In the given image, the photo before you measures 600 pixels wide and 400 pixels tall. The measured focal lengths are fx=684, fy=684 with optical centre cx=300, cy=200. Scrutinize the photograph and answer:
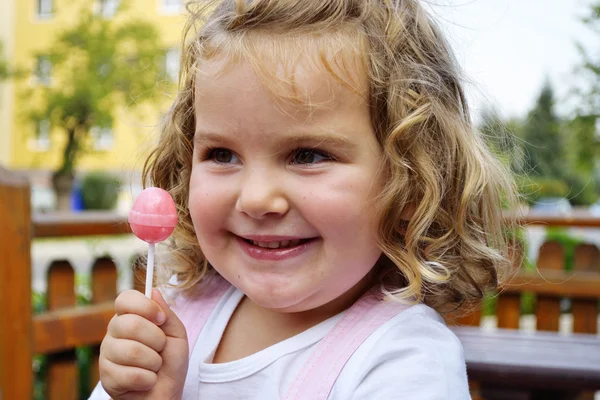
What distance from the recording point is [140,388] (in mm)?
1069

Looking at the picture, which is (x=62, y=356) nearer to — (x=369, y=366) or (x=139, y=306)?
(x=139, y=306)

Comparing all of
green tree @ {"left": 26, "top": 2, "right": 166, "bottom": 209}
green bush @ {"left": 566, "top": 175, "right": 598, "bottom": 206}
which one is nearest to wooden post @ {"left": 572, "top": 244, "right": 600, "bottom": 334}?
green bush @ {"left": 566, "top": 175, "right": 598, "bottom": 206}

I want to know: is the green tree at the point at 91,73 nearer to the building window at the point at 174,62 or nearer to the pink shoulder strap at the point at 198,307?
the building window at the point at 174,62

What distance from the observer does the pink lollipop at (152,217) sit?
44.4 inches

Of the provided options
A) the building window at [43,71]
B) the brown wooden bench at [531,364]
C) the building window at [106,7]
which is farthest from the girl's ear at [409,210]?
the building window at [43,71]

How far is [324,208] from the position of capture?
3.44 feet

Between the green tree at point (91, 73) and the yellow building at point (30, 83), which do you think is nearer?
the green tree at point (91, 73)

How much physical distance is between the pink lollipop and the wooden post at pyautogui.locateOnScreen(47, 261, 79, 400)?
6.08ft

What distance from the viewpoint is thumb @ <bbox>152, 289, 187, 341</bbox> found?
1.12 m

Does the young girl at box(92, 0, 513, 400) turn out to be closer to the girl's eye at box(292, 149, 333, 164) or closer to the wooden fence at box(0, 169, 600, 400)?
the girl's eye at box(292, 149, 333, 164)

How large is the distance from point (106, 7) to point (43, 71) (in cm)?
295

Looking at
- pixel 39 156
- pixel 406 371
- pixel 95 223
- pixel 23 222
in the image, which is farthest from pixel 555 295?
pixel 39 156

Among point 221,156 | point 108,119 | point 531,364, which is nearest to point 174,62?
point 221,156

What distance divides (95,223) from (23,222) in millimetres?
515
